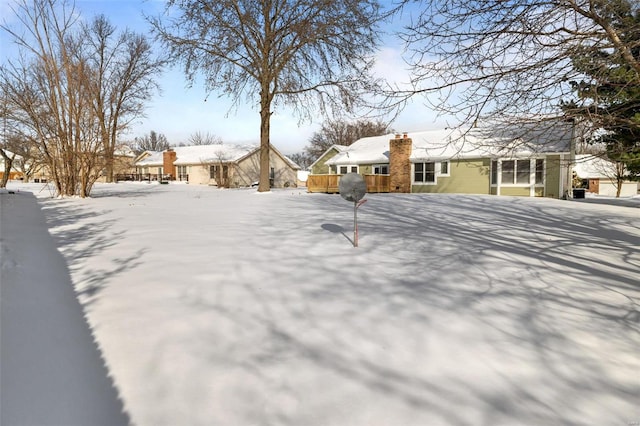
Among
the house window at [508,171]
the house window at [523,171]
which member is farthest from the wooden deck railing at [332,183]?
the house window at [523,171]

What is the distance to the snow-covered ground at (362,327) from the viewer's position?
8.11ft

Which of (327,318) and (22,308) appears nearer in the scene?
(22,308)

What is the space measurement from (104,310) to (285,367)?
2178 millimetres

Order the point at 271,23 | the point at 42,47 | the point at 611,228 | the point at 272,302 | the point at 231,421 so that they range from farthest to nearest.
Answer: the point at 271,23, the point at 42,47, the point at 611,228, the point at 272,302, the point at 231,421

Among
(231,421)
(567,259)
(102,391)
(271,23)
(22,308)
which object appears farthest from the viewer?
(271,23)

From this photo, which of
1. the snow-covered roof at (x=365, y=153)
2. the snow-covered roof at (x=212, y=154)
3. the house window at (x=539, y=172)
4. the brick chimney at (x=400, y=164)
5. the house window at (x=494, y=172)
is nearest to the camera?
the house window at (x=539, y=172)

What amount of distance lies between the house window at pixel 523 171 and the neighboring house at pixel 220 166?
22.1 meters

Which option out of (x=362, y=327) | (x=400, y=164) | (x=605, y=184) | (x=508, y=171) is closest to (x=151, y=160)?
(x=400, y=164)

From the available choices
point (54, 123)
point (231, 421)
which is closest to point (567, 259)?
point (231, 421)

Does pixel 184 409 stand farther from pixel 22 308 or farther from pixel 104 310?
pixel 22 308

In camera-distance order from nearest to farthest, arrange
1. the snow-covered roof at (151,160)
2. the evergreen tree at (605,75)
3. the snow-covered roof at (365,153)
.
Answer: the evergreen tree at (605,75)
the snow-covered roof at (365,153)
the snow-covered roof at (151,160)

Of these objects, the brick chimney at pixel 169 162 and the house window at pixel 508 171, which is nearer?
the house window at pixel 508 171

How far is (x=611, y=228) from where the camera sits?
29.4 ft

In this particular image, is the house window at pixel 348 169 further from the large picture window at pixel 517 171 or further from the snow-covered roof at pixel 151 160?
the snow-covered roof at pixel 151 160
